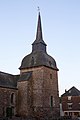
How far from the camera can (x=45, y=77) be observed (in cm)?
3819

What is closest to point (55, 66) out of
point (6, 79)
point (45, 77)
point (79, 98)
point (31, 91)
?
point (45, 77)

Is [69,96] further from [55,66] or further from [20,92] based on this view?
[20,92]

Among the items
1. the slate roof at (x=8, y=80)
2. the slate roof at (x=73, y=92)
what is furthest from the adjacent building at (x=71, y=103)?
the slate roof at (x=8, y=80)

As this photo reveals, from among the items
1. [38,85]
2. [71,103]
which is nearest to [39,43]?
[38,85]

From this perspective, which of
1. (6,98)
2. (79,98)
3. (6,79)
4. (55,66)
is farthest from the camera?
(79,98)

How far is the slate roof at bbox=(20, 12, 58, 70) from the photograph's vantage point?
3878 cm

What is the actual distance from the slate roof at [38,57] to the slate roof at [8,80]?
296 centimetres

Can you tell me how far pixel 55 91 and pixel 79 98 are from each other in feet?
50.0

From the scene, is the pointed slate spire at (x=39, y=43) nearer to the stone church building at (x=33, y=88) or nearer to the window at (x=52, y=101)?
the stone church building at (x=33, y=88)

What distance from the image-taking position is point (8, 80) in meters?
39.2

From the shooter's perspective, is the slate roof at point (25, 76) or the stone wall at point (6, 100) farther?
the slate roof at point (25, 76)

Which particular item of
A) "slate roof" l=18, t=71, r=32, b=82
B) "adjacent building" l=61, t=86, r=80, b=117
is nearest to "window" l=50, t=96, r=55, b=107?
"slate roof" l=18, t=71, r=32, b=82

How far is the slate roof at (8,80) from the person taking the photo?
122 ft

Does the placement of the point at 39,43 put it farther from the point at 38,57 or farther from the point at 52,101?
the point at 52,101
